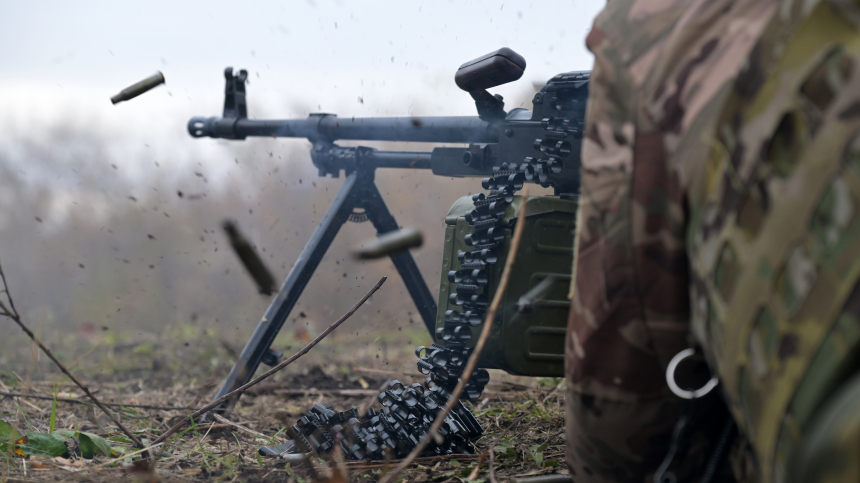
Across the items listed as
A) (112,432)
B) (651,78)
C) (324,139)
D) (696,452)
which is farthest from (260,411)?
(651,78)

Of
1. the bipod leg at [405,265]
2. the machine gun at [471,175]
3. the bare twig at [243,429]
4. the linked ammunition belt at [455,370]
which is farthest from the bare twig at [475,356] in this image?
the bipod leg at [405,265]

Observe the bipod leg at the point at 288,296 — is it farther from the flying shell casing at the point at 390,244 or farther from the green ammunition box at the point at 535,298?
the flying shell casing at the point at 390,244

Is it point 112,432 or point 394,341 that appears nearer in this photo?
point 112,432

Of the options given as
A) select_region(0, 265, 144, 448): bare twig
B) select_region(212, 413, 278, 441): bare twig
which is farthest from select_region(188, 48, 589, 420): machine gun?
select_region(0, 265, 144, 448): bare twig

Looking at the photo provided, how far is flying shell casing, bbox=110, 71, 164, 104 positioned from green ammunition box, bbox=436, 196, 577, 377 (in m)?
1.93

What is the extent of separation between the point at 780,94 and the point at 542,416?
7.17 feet

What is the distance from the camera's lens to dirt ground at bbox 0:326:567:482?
2.02 meters

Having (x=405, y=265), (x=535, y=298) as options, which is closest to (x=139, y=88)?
(x=405, y=265)

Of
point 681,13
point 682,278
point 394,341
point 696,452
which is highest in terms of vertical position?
point 681,13

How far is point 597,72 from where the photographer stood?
1.29 metres

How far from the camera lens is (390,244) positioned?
119 cm

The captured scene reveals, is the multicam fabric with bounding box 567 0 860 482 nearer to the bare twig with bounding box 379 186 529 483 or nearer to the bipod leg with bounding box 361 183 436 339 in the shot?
the bare twig with bounding box 379 186 529 483

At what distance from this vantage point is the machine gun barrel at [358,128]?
3261 millimetres

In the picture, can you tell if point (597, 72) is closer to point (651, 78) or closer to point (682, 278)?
point (651, 78)
